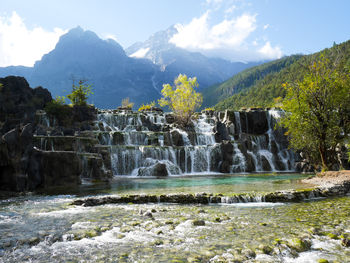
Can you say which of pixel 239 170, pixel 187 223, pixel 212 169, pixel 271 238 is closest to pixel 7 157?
pixel 187 223

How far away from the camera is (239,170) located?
3978cm

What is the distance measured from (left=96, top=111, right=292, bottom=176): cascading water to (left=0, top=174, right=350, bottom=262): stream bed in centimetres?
2337

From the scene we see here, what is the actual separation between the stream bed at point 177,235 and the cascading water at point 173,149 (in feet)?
76.7

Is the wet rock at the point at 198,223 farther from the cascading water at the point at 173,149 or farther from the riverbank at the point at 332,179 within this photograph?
the cascading water at the point at 173,149

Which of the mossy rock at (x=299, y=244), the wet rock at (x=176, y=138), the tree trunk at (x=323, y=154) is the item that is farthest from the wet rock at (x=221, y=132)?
the mossy rock at (x=299, y=244)

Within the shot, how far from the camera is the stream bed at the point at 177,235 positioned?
583 cm

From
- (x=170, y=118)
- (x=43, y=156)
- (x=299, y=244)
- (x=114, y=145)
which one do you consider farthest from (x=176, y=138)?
(x=299, y=244)

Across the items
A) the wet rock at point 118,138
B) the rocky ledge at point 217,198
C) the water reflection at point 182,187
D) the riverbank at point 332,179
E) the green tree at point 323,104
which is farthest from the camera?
the wet rock at point 118,138

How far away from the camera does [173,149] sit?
3759 centimetres

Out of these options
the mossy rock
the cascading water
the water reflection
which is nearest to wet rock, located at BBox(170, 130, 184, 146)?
the cascading water

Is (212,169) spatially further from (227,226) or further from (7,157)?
(227,226)

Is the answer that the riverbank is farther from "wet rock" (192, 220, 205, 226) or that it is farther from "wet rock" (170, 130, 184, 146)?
"wet rock" (170, 130, 184, 146)

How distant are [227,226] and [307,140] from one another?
1644 centimetres

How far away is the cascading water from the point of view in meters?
34.7
